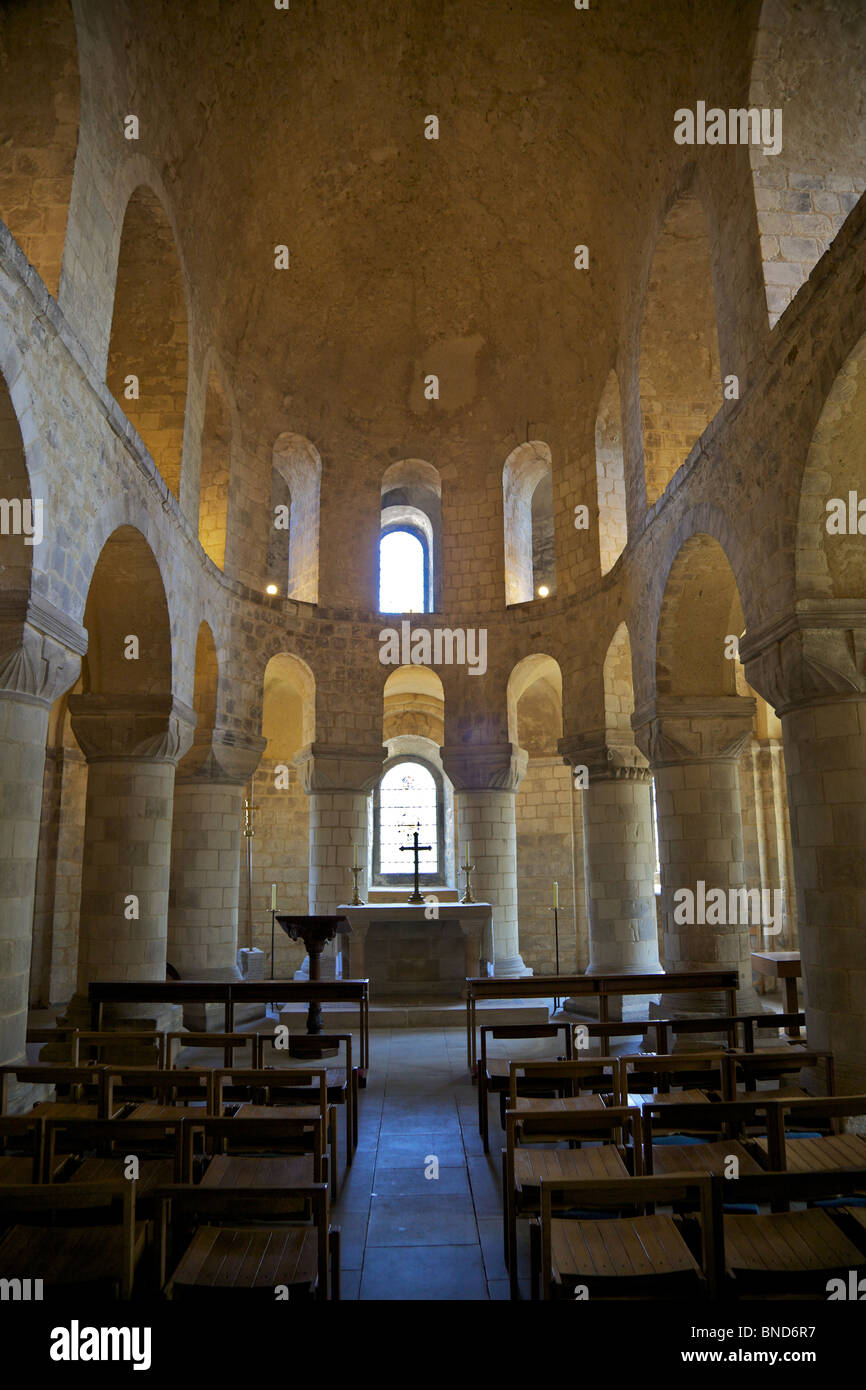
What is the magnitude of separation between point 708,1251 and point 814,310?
629 centimetres

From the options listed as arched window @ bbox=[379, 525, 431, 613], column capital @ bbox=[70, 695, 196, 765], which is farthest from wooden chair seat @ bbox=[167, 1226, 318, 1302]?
arched window @ bbox=[379, 525, 431, 613]

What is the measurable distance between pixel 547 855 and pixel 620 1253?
47.6ft

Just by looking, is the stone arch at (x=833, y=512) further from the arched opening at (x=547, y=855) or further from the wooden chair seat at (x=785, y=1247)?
the arched opening at (x=547, y=855)

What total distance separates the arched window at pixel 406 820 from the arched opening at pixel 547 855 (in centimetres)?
236

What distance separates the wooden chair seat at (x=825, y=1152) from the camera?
4168mm

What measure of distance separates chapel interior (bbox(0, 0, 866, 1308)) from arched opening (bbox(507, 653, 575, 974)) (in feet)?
0.26

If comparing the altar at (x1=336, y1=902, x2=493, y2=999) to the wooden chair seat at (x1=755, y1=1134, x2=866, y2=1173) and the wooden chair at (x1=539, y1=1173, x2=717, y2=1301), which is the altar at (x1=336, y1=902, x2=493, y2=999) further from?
the wooden chair at (x1=539, y1=1173, x2=717, y2=1301)

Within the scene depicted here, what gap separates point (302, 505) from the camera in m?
16.1

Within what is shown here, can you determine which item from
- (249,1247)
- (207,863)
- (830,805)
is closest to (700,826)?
(830,805)

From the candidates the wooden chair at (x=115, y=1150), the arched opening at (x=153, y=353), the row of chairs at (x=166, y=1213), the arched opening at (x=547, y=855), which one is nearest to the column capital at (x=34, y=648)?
the wooden chair at (x=115, y=1150)

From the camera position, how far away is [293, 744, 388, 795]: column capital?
46.9 feet

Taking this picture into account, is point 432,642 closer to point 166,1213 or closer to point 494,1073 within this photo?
point 494,1073

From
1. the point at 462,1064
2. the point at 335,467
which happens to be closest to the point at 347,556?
the point at 335,467

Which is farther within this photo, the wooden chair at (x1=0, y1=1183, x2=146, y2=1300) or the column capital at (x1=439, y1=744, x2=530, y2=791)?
the column capital at (x1=439, y1=744, x2=530, y2=791)
